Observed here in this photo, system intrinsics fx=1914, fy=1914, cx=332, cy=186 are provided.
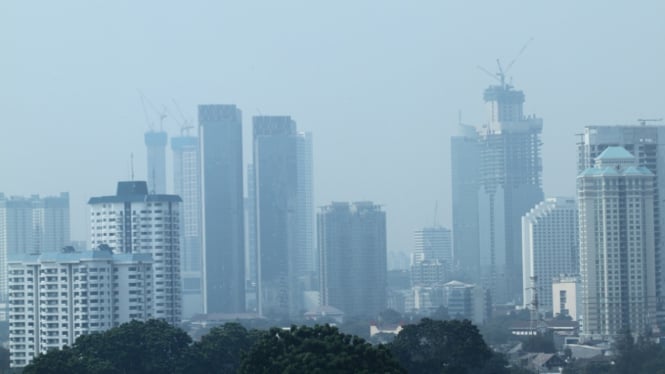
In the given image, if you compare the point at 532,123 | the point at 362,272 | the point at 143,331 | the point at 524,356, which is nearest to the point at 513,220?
the point at 532,123

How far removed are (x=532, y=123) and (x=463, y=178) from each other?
34.1ft

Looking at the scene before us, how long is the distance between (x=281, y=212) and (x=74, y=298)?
66.9 m

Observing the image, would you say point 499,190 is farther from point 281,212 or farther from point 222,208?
point 222,208

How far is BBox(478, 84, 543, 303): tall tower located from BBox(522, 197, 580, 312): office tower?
39.3 ft

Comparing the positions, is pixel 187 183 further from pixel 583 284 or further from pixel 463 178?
pixel 583 284

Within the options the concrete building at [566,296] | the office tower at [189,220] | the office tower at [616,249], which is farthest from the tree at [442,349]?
the office tower at [189,220]

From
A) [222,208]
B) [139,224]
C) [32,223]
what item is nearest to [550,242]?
[222,208]

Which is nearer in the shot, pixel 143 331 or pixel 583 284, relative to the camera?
pixel 143 331

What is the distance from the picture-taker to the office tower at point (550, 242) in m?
110

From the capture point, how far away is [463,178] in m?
148

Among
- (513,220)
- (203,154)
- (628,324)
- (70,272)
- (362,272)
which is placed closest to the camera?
(70,272)

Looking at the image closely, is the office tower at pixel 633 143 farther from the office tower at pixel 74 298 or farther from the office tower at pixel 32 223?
the office tower at pixel 32 223

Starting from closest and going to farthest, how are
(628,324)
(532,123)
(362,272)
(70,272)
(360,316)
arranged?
1. (70,272)
2. (628,324)
3. (360,316)
4. (362,272)
5. (532,123)

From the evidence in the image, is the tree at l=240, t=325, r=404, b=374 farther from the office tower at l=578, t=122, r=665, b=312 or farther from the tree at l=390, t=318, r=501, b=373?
the office tower at l=578, t=122, r=665, b=312
